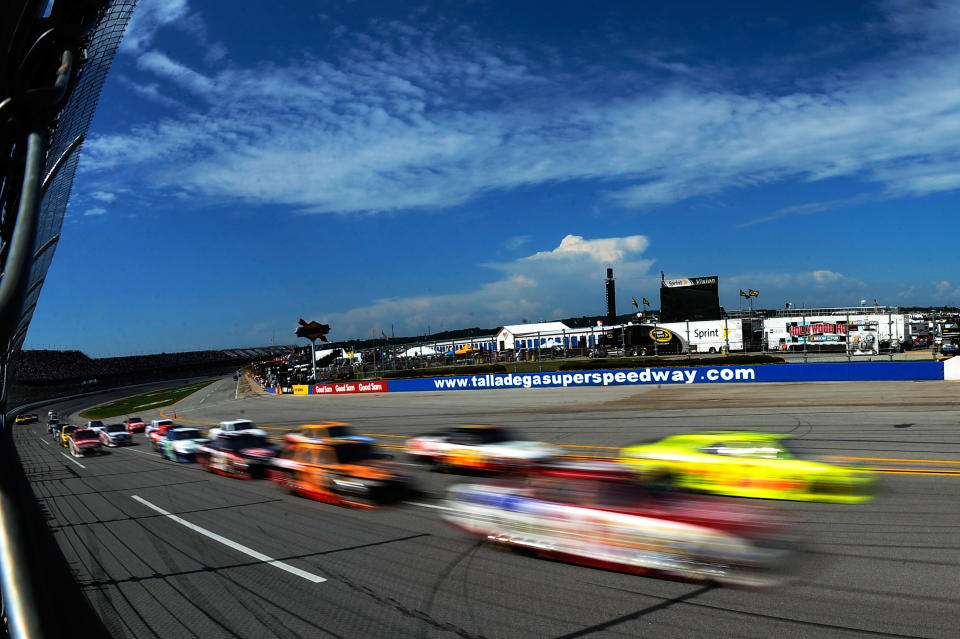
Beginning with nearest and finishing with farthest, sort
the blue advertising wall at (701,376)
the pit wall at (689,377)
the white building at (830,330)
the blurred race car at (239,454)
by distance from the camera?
the blurred race car at (239,454)
the pit wall at (689,377)
the blue advertising wall at (701,376)
the white building at (830,330)

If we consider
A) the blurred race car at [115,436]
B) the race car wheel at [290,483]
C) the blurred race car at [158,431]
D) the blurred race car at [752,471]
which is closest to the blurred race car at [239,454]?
the race car wheel at [290,483]

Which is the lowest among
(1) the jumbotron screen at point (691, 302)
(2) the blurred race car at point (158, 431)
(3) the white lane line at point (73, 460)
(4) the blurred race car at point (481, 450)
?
(3) the white lane line at point (73, 460)

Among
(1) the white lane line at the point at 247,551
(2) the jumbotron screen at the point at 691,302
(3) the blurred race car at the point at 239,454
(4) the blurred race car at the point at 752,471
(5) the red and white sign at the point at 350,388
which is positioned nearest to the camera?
(1) the white lane line at the point at 247,551

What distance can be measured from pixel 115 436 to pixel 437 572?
26.5 metres

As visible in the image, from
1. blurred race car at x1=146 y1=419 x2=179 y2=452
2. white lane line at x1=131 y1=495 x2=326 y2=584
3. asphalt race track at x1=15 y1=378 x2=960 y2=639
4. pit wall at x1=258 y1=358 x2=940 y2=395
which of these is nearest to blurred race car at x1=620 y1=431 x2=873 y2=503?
asphalt race track at x1=15 y1=378 x2=960 y2=639

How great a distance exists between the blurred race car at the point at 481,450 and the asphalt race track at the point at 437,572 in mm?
734

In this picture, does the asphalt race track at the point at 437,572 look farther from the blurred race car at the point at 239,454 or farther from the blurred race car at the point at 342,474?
the blurred race car at the point at 239,454

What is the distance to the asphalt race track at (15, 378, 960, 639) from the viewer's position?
5.67m

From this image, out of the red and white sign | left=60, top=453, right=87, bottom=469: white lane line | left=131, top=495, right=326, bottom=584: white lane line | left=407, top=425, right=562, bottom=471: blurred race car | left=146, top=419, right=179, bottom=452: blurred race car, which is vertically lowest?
left=60, top=453, right=87, bottom=469: white lane line

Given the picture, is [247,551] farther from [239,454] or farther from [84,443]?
[84,443]

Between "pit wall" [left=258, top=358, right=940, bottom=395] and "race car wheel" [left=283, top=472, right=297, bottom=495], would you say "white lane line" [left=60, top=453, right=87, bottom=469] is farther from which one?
Answer: "pit wall" [left=258, top=358, right=940, bottom=395]

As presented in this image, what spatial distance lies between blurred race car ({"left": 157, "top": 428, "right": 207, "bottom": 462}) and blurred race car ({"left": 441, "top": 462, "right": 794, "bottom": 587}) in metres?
14.3

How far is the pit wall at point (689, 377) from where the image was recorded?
29156mm

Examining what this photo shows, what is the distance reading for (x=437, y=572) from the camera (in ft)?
23.7
